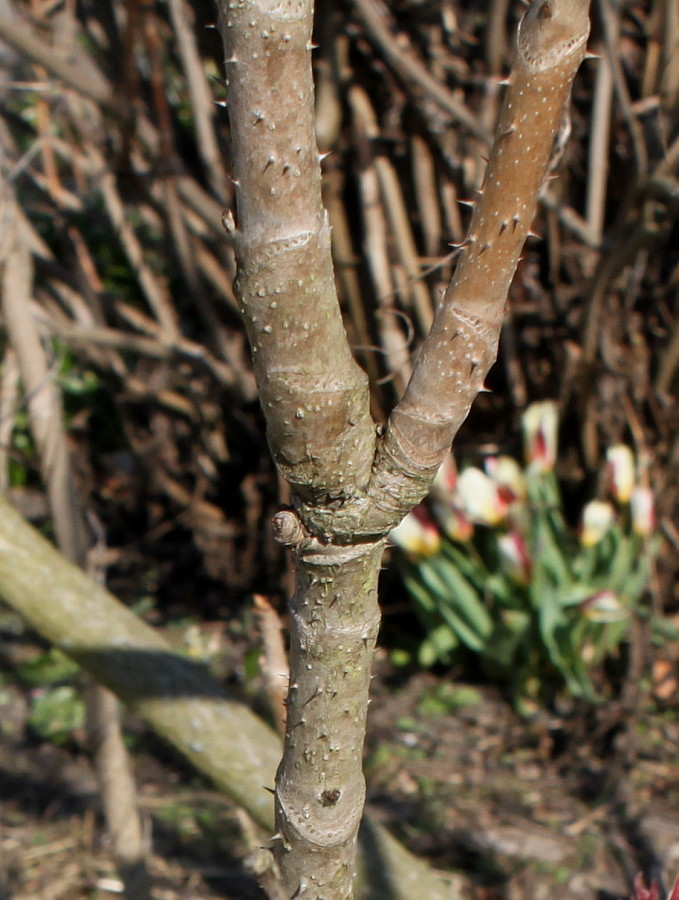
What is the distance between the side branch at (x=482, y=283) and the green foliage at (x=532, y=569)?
186cm

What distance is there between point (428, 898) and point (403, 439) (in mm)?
1085

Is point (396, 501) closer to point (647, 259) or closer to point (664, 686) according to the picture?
point (647, 259)

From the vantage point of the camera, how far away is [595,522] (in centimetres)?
Answer: 253

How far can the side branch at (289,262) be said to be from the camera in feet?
1.76

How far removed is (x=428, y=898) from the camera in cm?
146

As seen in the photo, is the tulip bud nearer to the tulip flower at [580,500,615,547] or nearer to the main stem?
the tulip flower at [580,500,615,547]

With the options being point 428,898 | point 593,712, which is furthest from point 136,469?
point 428,898

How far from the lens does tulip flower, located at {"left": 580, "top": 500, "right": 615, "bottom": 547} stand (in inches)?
99.0

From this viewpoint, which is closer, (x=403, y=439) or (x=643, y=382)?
(x=403, y=439)

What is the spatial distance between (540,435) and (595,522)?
291 mm

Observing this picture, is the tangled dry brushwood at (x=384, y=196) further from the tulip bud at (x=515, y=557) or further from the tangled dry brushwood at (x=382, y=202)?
the tulip bud at (x=515, y=557)

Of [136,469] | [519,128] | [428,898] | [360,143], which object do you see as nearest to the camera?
[519,128]

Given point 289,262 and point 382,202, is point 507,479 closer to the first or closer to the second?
point 382,202

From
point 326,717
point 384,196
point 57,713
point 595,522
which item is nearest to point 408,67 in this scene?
point 384,196
